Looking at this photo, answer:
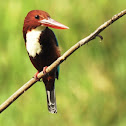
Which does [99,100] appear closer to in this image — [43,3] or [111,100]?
[111,100]

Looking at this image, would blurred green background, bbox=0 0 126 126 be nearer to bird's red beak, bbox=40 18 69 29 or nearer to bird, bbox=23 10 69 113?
bird, bbox=23 10 69 113

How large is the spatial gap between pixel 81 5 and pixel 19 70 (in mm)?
777

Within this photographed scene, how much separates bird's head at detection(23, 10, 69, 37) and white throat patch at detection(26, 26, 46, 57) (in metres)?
0.03

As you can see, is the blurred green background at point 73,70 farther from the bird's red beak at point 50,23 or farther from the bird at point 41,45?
the bird's red beak at point 50,23

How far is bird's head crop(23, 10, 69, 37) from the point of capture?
5.18 ft

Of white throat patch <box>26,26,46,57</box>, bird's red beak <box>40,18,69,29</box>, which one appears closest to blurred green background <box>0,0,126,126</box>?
white throat patch <box>26,26,46,57</box>

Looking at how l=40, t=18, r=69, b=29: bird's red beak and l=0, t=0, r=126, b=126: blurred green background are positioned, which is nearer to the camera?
l=40, t=18, r=69, b=29: bird's red beak

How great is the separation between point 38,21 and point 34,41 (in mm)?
240

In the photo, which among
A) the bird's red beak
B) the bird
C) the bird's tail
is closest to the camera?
the bird's red beak

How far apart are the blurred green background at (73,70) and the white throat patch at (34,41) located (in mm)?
707

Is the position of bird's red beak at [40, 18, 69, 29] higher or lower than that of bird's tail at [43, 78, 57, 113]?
lower

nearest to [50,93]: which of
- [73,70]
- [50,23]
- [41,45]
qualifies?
[41,45]

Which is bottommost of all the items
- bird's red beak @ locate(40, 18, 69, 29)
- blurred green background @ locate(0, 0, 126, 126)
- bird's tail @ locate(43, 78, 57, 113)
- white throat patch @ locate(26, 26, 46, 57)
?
bird's red beak @ locate(40, 18, 69, 29)

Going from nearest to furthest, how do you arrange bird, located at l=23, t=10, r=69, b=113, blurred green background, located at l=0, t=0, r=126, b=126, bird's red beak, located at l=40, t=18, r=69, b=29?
bird's red beak, located at l=40, t=18, r=69, b=29 < bird, located at l=23, t=10, r=69, b=113 < blurred green background, located at l=0, t=0, r=126, b=126
